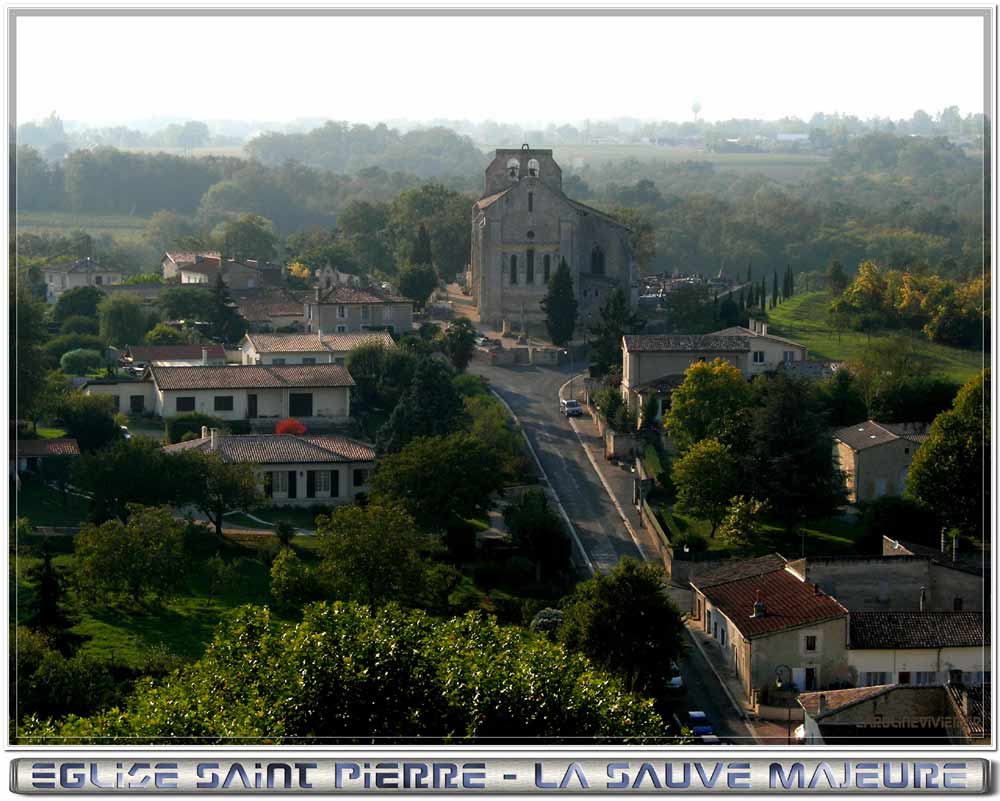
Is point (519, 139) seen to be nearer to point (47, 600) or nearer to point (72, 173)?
point (72, 173)

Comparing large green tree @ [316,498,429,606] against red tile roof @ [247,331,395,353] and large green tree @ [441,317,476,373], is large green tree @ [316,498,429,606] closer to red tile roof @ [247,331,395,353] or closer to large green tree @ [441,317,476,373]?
red tile roof @ [247,331,395,353]

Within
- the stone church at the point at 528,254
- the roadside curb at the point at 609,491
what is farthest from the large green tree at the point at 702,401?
the stone church at the point at 528,254

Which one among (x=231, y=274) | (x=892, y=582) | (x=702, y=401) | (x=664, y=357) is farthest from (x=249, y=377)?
(x=231, y=274)

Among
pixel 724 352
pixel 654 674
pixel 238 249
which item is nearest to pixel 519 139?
pixel 238 249

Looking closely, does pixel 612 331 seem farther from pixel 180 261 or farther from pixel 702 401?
pixel 180 261

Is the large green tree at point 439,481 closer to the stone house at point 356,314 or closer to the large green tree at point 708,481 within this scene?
the large green tree at point 708,481

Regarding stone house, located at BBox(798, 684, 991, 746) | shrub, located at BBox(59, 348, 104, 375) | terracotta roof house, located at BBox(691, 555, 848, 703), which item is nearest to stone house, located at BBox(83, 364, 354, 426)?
shrub, located at BBox(59, 348, 104, 375)
